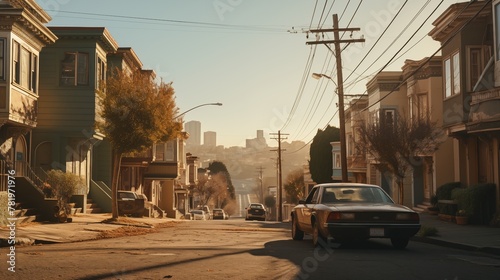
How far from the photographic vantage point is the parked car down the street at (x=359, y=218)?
43.8 feet

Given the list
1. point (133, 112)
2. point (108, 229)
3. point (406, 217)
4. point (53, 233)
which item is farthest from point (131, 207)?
point (406, 217)

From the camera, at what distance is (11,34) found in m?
22.2

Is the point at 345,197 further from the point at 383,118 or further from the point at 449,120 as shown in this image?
the point at 383,118

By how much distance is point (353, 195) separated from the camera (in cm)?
1495

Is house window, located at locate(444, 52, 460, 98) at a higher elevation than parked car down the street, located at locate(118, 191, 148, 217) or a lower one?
higher

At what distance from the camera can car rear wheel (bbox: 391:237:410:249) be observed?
13922 millimetres

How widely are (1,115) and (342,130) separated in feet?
49.8

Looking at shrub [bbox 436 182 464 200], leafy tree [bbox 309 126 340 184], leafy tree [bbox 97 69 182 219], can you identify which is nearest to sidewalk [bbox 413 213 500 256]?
shrub [bbox 436 182 464 200]

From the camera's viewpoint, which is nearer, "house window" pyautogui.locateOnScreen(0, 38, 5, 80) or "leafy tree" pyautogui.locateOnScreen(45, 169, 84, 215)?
"house window" pyautogui.locateOnScreen(0, 38, 5, 80)

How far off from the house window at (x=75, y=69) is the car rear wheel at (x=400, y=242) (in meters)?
20.8

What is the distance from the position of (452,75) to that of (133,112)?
13.9 metres

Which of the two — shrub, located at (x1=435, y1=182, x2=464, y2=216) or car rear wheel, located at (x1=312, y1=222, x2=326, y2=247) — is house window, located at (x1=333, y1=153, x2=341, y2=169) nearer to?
shrub, located at (x1=435, y1=182, x2=464, y2=216)

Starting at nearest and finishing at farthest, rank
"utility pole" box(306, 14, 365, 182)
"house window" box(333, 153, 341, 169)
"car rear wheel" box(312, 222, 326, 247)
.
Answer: "car rear wheel" box(312, 222, 326, 247) → "utility pole" box(306, 14, 365, 182) → "house window" box(333, 153, 341, 169)

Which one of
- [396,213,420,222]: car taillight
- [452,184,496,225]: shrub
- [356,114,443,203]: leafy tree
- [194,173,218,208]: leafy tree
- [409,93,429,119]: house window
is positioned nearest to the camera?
[396,213,420,222]: car taillight
